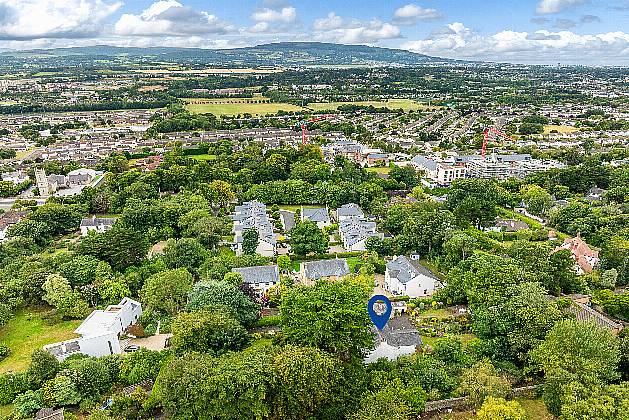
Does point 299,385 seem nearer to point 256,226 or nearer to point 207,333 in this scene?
point 207,333

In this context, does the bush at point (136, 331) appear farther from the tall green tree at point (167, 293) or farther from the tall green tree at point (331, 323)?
the tall green tree at point (331, 323)

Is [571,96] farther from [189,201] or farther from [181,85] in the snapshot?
[189,201]

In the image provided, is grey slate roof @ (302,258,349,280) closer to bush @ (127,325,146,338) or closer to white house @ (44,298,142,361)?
bush @ (127,325,146,338)

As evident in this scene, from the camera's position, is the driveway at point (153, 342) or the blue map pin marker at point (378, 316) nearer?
the blue map pin marker at point (378, 316)

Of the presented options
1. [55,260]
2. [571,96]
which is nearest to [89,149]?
[55,260]

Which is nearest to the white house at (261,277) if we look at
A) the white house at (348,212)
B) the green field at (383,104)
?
the white house at (348,212)

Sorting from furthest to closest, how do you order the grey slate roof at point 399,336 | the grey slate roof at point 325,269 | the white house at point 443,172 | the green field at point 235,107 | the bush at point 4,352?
1. the green field at point 235,107
2. the white house at point 443,172
3. the grey slate roof at point 325,269
4. the bush at point 4,352
5. the grey slate roof at point 399,336

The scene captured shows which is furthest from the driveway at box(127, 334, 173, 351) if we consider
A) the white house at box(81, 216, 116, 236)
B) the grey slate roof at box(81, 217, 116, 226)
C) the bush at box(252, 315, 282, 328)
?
the grey slate roof at box(81, 217, 116, 226)
